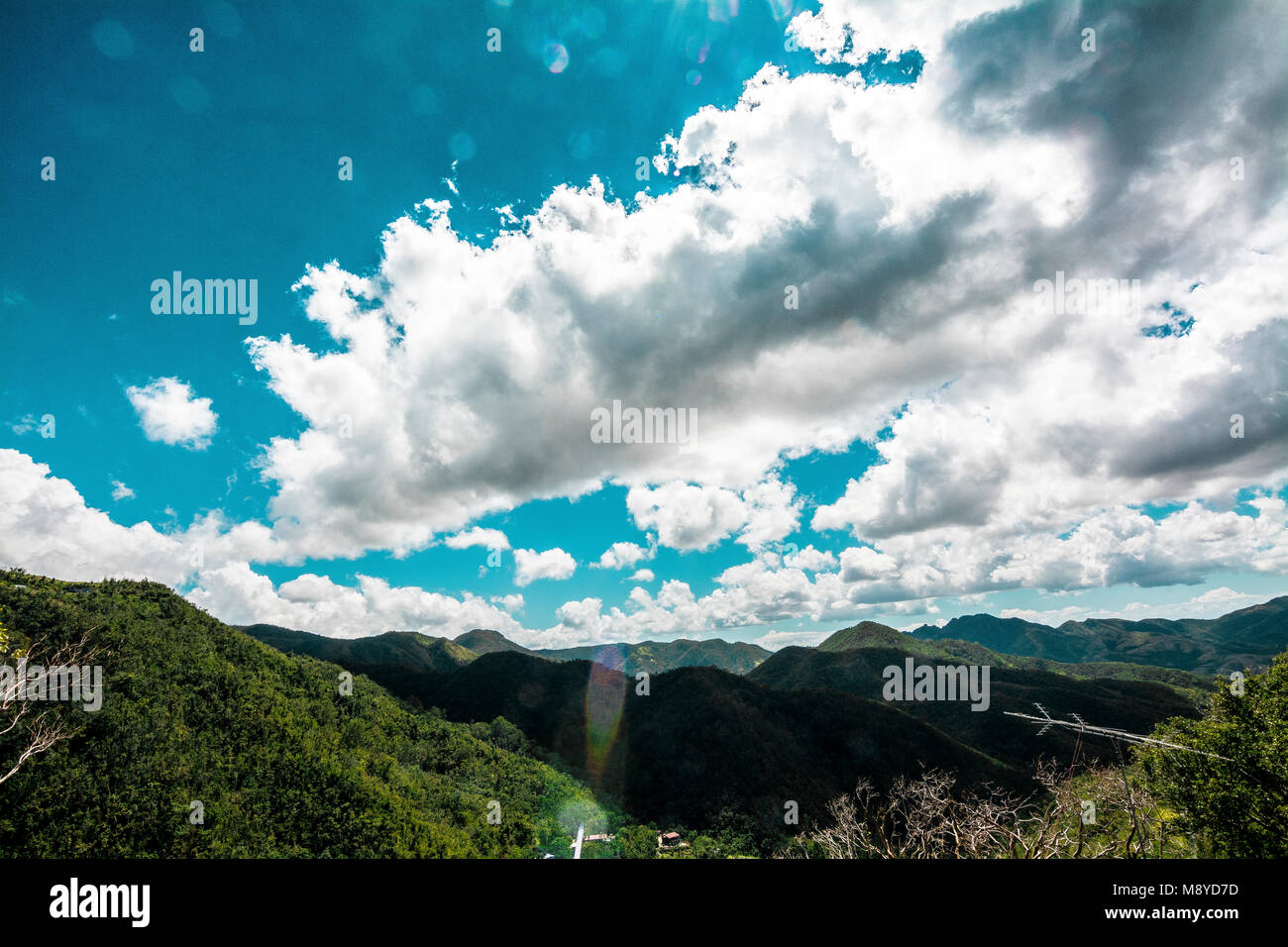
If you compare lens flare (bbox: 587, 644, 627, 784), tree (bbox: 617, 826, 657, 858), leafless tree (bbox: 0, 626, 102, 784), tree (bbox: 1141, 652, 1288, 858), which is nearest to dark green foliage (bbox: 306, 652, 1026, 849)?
lens flare (bbox: 587, 644, 627, 784)

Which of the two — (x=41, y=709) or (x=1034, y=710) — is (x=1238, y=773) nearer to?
(x=41, y=709)

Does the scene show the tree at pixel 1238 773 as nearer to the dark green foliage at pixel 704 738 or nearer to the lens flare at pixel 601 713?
the dark green foliage at pixel 704 738

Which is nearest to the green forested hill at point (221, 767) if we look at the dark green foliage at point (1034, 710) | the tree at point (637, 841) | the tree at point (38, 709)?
the tree at point (38, 709)

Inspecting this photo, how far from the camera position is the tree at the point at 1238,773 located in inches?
886

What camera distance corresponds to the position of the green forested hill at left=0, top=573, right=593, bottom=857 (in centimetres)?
3278

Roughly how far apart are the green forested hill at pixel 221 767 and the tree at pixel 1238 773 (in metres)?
55.9

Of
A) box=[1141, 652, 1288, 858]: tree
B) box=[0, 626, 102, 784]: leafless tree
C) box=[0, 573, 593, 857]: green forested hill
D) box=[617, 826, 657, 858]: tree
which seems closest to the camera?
box=[1141, 652, 1288, 858]: tree

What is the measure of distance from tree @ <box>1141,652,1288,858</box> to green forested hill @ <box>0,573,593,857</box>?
55.9 metres

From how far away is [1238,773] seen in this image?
2409 cm

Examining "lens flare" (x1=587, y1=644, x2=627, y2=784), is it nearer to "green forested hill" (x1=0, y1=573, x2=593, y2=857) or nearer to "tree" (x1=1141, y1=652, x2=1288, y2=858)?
"green forested hill" (x1=0, y1=573, x2=593, y2=857)

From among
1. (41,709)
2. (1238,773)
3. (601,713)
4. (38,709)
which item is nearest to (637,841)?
(601,713)

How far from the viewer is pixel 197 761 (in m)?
41.2
